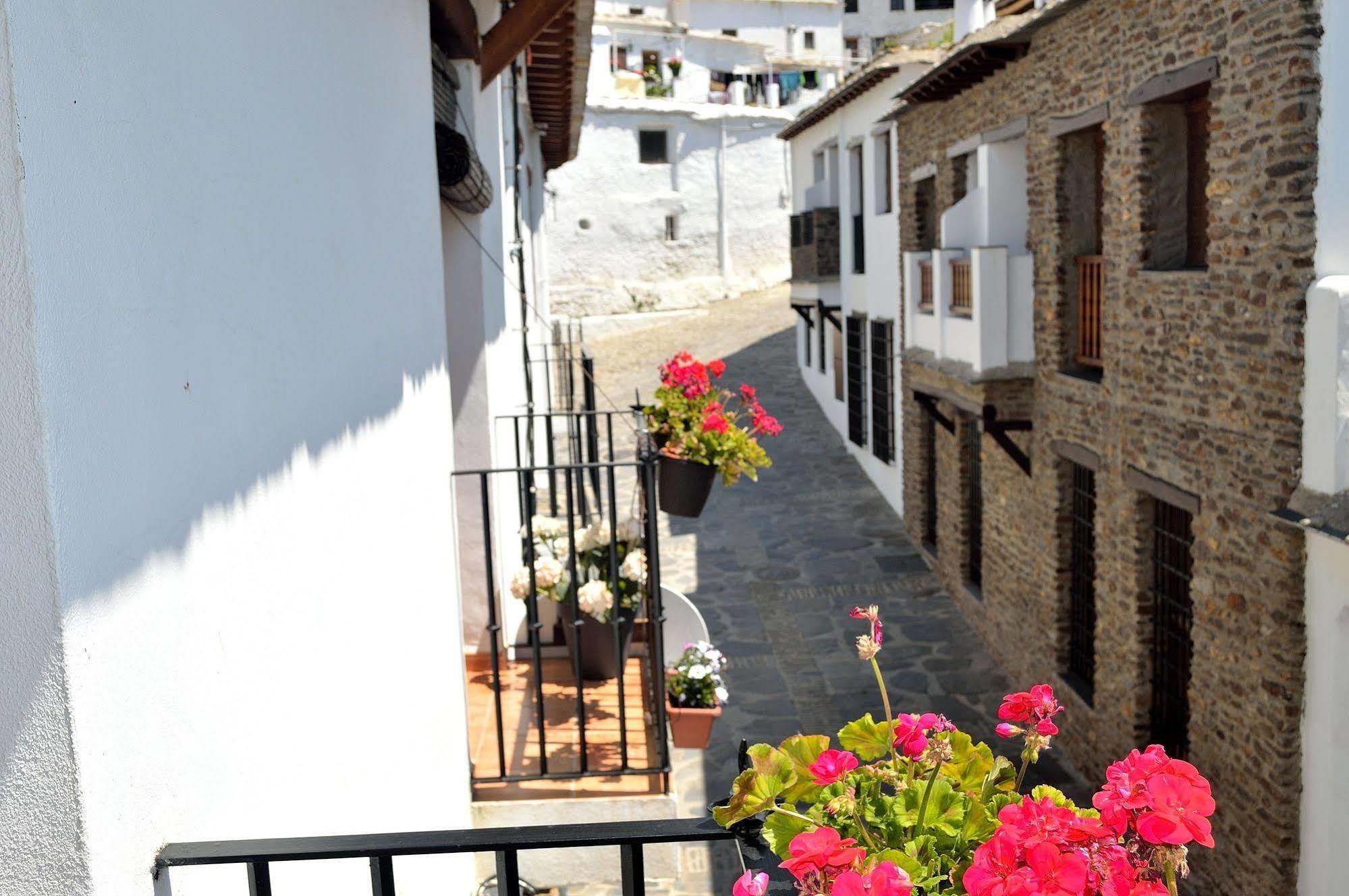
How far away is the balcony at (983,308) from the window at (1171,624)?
282 cm

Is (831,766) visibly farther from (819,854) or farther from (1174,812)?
(1174,812)

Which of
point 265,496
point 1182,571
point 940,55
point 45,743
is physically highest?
point 940,55

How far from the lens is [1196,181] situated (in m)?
8.70

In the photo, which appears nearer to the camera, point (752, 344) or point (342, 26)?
point (342, 26)

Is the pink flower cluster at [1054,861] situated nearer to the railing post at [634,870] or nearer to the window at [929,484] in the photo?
the railing post at [634,870]

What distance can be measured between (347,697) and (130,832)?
1.52m

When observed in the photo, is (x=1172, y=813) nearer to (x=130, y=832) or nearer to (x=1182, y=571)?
(x=130, y=832)

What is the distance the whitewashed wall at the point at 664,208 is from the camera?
3581cm

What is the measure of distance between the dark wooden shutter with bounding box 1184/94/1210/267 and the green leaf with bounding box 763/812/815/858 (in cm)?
A: 739

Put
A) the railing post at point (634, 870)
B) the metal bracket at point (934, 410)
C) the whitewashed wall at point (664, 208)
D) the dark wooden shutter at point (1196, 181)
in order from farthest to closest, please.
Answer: the whitewashed wall at point (664, 208)
the metal bracket at point (934, 410)
the dark wooden shutter at point (1196, 181)
the railing post at point (634, 870)

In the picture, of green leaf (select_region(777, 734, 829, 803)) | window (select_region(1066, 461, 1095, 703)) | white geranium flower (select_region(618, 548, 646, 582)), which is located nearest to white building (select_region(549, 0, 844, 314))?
window (select_region(1066, 461, 1095, 703))

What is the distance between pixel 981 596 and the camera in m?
13.3

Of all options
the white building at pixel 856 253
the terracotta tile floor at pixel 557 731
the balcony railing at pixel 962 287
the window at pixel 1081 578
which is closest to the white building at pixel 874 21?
the white building at pixel 856 253

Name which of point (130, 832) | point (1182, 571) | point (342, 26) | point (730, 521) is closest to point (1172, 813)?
point (130, 832)
